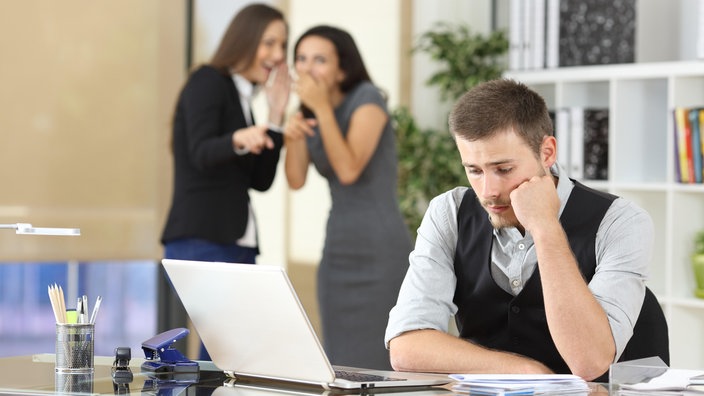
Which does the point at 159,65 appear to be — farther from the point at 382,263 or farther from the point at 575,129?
the point at 575,129

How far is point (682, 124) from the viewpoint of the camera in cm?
428

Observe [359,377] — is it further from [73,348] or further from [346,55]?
[346,55]

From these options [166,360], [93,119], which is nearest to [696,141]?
[93,119]

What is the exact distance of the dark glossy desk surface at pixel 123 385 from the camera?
6.25 ft

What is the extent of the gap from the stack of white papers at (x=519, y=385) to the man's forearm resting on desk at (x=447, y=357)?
10.2 inches

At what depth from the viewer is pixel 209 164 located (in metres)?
3.74

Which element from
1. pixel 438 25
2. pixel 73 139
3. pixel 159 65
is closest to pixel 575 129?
pixel 438 25

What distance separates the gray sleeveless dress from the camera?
3938 millimetres

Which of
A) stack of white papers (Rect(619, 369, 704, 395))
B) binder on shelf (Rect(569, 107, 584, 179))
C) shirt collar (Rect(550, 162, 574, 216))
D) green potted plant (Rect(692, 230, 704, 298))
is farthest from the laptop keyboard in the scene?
binder on shelf (Rect(569, 107, 584, 179))

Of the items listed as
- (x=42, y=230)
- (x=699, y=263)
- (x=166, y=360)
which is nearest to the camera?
(x=42, y=230)

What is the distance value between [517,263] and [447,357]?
287 millimetres

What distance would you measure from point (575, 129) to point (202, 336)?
283 centimetres

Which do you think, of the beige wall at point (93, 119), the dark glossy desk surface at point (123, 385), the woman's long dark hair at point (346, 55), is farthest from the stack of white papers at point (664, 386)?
the beige wall at point (93, 119)

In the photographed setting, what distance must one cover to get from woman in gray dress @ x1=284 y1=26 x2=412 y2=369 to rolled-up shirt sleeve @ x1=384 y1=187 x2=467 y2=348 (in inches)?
53.2
